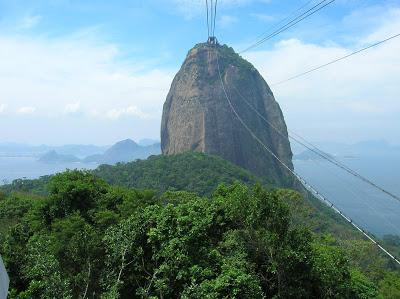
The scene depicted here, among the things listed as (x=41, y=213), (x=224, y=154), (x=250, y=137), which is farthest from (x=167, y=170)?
(x=41, y=213)

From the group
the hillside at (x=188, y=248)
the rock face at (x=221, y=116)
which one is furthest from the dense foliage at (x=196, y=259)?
the rock face at (x=221, y=116)

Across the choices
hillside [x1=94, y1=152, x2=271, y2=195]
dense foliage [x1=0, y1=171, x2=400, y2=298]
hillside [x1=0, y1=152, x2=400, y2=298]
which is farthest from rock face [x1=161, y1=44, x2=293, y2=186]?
dense foliage [x1=0, y1=171, x2=400, y2=298]

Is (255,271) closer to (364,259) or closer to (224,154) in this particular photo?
(364,259)

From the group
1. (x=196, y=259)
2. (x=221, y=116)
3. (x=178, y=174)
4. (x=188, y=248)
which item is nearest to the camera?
(x=196, y=259)

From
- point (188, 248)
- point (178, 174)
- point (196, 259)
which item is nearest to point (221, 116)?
point (178, 174)

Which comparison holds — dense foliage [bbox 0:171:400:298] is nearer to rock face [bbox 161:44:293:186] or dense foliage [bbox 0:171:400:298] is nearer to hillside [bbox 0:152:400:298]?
hillside [bbox 0:152:400:298]

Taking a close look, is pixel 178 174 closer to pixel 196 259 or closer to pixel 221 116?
pixel 221 116
